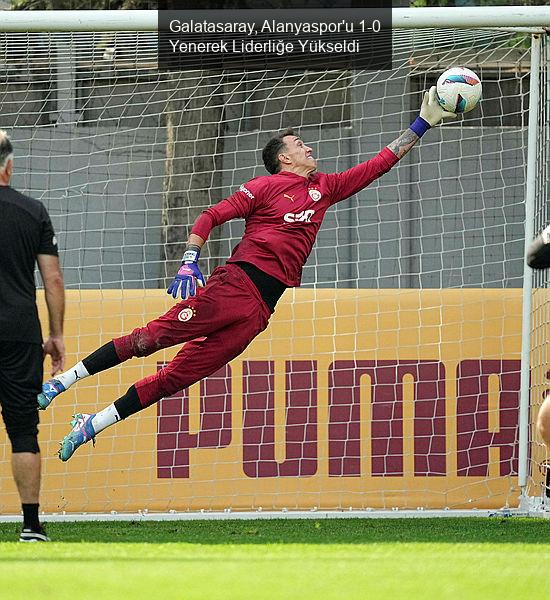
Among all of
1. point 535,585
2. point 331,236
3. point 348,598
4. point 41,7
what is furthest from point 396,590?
point 41,7

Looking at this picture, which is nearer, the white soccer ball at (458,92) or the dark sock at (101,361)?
the dark sock at (101,361)

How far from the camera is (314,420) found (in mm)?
9180

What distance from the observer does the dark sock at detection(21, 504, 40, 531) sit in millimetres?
6480

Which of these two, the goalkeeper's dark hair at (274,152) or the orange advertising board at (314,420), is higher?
the goalkeeper's dark hair at (274,152)

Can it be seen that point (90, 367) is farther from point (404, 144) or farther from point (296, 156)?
point (404, 144)

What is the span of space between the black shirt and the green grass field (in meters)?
1.13

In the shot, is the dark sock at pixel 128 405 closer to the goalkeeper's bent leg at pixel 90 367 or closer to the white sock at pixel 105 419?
the white sock at pixel 105 419

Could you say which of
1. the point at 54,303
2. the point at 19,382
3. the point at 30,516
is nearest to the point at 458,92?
the point at 54,303

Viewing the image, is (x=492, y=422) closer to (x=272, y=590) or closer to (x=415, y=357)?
(x=415, y=357)

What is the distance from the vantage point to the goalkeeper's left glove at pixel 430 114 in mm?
7797

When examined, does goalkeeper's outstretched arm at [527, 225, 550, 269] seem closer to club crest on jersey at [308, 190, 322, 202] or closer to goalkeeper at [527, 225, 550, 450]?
goalkeeper at [527, 225, 550, 450]

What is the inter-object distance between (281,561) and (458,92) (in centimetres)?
359

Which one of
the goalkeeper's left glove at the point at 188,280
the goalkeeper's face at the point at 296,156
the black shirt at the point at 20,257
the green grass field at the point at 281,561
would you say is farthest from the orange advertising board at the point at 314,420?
the black shirt at the point at 20,257

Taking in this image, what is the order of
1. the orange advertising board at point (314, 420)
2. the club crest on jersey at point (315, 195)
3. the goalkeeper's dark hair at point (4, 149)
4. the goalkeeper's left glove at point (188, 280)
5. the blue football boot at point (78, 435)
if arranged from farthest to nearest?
the orange advertising board at point (314, 420) → the club crest on jersey at point (315, 195) → the blue football boot at point (78, 435) → the goalkeeper's left glove at point (188, 280) → the goalkeeper's dark hair at point (4, 149)
